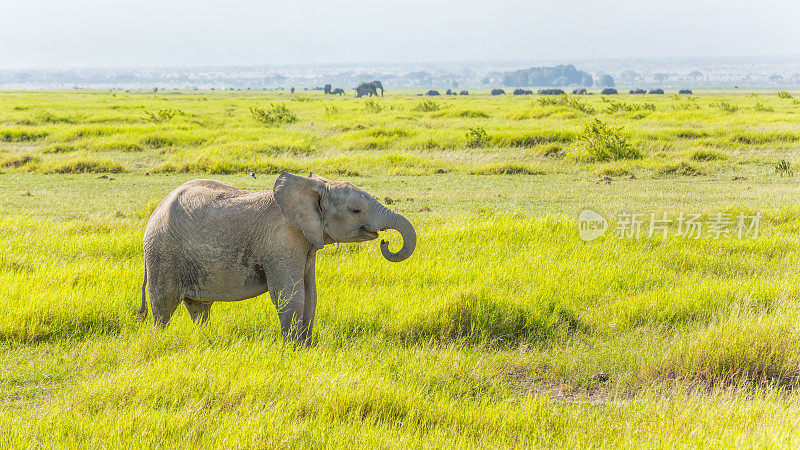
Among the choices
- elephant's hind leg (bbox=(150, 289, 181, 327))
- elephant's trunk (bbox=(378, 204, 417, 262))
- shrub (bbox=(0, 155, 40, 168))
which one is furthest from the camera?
shrub (bbox=(0, 155, 40, 168))

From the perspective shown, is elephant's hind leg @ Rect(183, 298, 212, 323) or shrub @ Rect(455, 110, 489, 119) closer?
elephant's hind leg @ Rect(183, 298, 212, 323)

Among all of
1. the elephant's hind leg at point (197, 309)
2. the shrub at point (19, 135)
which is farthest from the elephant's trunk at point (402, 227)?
the shrub at point (19, 135)

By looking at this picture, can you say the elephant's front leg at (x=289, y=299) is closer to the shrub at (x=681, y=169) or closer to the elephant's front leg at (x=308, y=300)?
the elephant's front leg at (x=308, y=300)

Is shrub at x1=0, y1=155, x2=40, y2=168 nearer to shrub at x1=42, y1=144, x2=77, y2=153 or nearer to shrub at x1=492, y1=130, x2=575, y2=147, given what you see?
shrub at x1=42, y1=144, x2=77, y2=153

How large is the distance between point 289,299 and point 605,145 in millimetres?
16731

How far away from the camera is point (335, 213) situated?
18.0ft

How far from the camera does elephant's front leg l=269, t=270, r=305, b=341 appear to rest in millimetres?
5512

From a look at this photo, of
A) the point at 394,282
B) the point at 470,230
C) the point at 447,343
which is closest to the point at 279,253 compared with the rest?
the point at 447,343

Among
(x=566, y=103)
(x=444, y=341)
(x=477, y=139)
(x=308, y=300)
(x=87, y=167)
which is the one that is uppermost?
(x=566, y=103)

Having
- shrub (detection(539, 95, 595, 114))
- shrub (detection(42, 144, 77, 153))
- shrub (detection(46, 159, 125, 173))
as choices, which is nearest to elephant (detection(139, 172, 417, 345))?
shrub (detection(46, 159, 125, 173))

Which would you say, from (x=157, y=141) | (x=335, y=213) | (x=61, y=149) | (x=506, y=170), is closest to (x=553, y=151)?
(x=506, y=170)

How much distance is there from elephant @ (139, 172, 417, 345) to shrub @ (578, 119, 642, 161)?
634 inches

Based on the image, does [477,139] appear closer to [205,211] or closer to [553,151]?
[553,151]

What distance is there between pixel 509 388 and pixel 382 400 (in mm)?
1392
